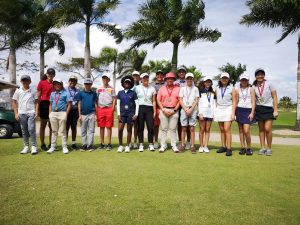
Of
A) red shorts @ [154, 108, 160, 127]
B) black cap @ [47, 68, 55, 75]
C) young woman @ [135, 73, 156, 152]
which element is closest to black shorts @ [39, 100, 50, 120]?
black cap @ [47, 68, 55, 75]

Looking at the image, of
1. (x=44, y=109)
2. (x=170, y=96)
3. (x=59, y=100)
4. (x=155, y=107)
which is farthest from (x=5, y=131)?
(x=170, y=96)

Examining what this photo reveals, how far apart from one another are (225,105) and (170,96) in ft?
4.84

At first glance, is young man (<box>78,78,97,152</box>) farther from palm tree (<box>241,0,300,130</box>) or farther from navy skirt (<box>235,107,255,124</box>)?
palm tree (<box>241,0,300,130</box>)

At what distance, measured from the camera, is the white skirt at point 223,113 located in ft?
28.0

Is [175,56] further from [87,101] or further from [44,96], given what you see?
[44,96]

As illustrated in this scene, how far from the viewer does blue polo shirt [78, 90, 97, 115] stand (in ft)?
29.1

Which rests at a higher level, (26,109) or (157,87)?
(157,87)

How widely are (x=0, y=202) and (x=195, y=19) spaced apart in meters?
20.7

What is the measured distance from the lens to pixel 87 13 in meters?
24.2

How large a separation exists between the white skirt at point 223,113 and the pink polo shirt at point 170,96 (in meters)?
A: 1.12

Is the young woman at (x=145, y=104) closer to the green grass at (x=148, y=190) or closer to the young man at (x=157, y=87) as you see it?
the young man at (x=157, y=87)

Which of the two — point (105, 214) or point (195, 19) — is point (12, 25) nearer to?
point (195, 19)

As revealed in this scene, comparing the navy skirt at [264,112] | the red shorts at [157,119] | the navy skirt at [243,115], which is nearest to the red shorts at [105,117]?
the red shorts at [157,119]

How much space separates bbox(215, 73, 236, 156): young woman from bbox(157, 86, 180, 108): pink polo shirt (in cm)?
110
